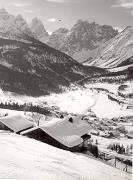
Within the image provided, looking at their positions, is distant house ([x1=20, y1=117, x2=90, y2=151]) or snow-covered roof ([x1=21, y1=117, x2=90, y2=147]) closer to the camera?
distant house ([x1=20, y1=117, x2=90, y2=151])

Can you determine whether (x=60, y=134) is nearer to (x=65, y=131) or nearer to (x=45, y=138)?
(x=65, y=131)

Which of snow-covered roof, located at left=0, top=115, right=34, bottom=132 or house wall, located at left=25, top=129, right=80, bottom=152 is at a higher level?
snow-covered roof, located at left=0, top=115, right=34, bottom=132

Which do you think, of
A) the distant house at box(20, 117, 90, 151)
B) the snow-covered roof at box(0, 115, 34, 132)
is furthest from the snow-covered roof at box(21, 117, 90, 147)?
the snow-covered roof at box(0, 115, 34, 132)

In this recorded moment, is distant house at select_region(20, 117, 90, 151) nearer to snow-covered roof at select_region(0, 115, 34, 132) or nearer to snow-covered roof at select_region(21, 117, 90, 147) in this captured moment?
snow-covered roof at select_region(21, 117, 90, 147)

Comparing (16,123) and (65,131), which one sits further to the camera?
(16,123)

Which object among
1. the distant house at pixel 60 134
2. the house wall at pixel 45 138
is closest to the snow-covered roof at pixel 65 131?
the distant house at pixel 60 134

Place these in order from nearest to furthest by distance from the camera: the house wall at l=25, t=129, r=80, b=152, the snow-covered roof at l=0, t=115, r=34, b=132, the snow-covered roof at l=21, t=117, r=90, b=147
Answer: the snow-covered roof at l=21, t=117, r=90, b=147, the house wall at l=25, t=129, r=80, b=152, the snow-covered roof at l=0, t=115, r=34, b=132

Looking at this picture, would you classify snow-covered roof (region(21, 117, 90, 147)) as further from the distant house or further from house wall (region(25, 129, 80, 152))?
house wall (region(25, 129, 80, 152))

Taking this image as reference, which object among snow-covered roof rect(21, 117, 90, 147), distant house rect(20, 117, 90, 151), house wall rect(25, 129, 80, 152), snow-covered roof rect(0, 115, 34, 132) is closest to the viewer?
distant house rect(20, 117, 90, 151)

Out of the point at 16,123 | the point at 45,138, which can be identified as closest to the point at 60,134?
the point at 45,138

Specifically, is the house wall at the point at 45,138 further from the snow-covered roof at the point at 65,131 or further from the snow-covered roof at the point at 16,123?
the snow-covered roof at the point at 16,123
